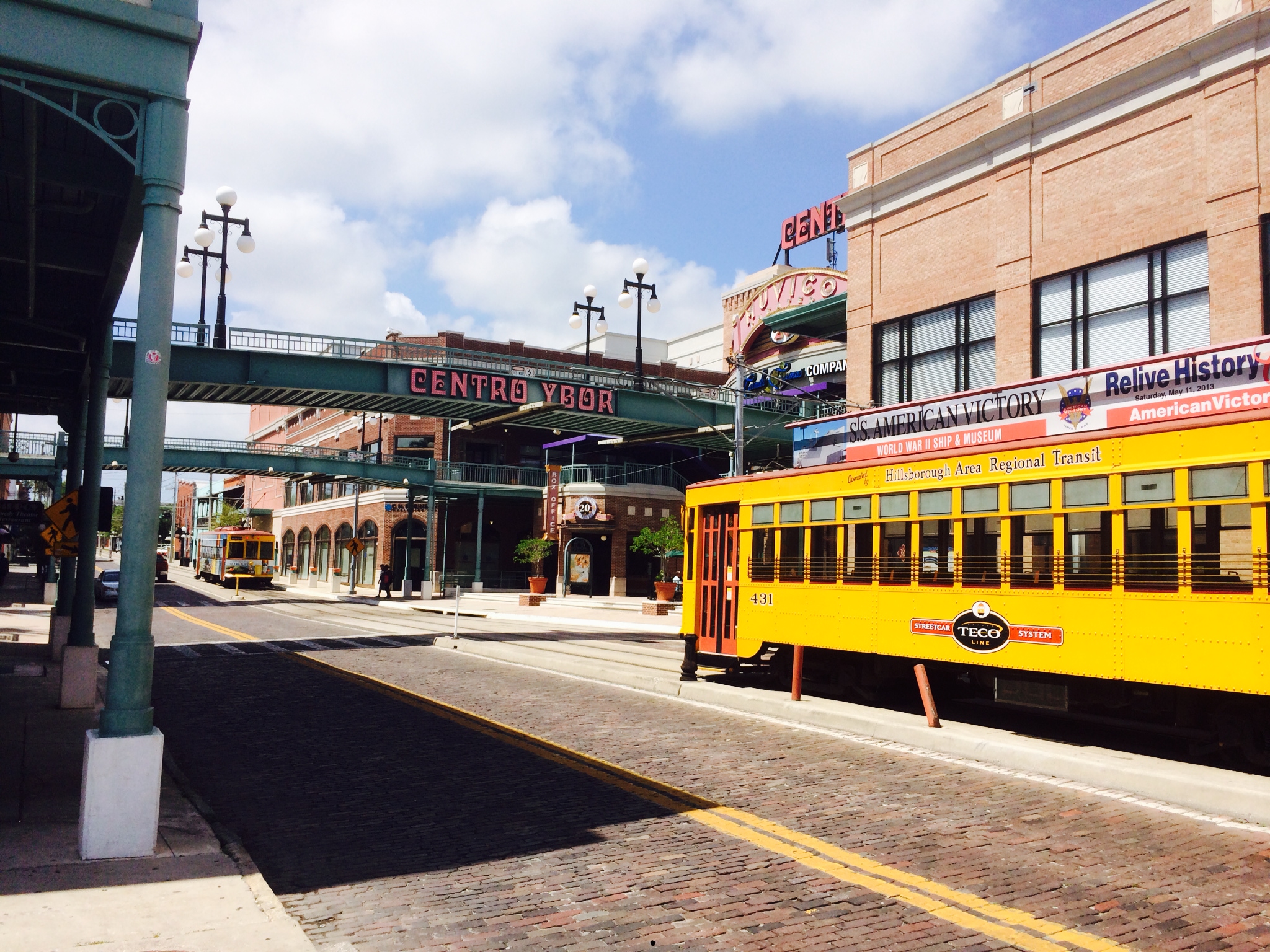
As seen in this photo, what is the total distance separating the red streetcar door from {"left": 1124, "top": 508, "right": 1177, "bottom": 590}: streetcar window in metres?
6.65

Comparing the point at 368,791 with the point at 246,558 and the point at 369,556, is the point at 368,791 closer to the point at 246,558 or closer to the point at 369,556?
the point at 246,558

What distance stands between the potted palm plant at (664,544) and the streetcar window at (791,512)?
2892 centimetres

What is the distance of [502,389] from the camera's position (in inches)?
1009

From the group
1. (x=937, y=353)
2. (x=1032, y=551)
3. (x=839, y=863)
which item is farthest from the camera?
(x=937, y=353)

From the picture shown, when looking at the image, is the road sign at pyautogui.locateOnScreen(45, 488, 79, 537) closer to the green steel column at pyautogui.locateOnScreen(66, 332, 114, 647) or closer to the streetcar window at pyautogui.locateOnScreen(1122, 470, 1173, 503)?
the green steel column at pyautogui.locateOnScreen(66, 332, 114, 647)

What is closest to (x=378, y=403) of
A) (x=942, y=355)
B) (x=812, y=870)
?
(x=942, y=355)

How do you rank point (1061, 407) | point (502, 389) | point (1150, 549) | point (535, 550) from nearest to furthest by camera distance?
point (1150, 549)
point (1061, 407)
point (502, 389)
point (535, 550)

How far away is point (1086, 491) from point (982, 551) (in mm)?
1543

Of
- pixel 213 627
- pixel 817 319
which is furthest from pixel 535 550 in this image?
pixel 213 627

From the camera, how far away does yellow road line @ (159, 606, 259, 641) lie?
2580cm

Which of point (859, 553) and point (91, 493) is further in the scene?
point (859, 553)

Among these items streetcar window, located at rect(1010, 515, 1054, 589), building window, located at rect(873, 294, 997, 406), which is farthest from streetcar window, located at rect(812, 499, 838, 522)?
building window, located at rect(873, 294, 997, 406)

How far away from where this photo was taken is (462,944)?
527 centimetres

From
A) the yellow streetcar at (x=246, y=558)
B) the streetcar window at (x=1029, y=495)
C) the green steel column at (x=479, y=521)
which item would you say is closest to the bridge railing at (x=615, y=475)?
the green steel column at (x=479, y=521)
